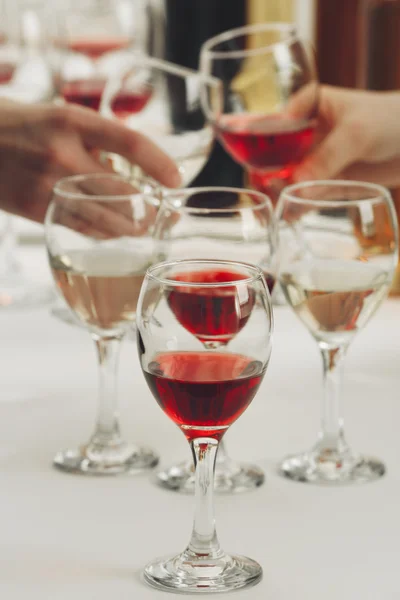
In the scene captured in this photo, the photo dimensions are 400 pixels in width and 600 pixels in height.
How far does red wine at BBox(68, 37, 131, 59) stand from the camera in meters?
2.27

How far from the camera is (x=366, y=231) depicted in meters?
1.01

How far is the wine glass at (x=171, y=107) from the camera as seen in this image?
1482mm

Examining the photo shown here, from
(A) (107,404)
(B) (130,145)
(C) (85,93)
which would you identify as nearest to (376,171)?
(B) (130,145)

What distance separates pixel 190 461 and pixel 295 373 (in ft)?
0.97

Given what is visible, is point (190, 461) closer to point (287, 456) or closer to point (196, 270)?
point (287, 456)

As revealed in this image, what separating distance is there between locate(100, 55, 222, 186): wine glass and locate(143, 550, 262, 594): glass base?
73 cm

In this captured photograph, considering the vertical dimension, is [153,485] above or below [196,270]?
below

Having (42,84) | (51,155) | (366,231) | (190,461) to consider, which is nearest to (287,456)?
(190,461)

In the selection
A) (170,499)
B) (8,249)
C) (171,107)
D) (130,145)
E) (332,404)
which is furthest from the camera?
(8,249)

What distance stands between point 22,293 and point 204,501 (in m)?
0.89

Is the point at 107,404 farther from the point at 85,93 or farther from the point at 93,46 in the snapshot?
the point at 93,46

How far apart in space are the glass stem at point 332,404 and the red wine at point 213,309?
0.29 m

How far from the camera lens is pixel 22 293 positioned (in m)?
1.65

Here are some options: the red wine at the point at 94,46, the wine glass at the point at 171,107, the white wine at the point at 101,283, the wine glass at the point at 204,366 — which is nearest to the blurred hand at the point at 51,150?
the wine glass at the point at 171,107
